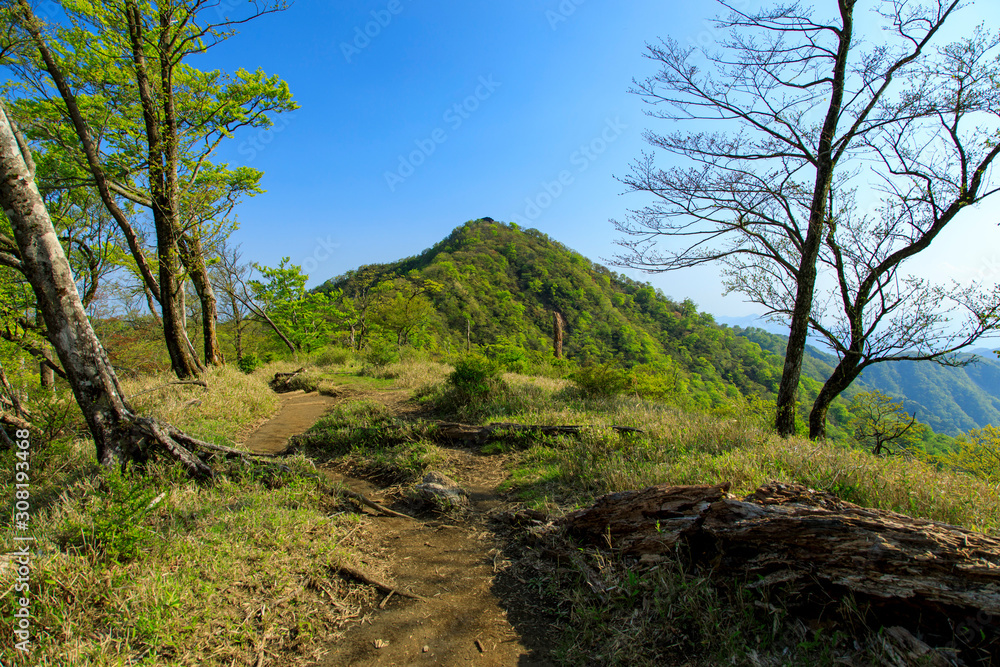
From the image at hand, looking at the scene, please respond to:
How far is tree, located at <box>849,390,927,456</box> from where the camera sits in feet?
32.6

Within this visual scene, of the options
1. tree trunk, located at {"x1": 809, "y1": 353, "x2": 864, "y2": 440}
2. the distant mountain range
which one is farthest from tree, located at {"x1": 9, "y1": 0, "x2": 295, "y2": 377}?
the distant mountain range

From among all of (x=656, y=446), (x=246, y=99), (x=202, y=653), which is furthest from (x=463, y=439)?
(x=246, y=99)

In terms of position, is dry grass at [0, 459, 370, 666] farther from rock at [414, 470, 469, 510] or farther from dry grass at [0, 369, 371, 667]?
rock at [414, 470, 469, 510]

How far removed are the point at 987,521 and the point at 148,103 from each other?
13.9m

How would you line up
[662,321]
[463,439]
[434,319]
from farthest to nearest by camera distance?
[662,321]
[434,319]
[463,439]

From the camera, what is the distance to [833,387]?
767 centimetres

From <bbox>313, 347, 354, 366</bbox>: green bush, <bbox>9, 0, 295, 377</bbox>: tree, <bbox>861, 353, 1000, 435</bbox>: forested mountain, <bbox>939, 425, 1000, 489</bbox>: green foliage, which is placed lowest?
<bbox>861, 353, 1000, 435</bbox>: forested mountain

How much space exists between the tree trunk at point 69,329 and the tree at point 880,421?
43.8 ft

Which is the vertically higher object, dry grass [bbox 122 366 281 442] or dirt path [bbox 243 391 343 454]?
dry grass [bbox 122 366 281 442]

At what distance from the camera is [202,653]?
2.14 meters

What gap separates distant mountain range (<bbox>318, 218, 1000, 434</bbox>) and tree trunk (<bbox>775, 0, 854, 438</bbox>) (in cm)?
2382

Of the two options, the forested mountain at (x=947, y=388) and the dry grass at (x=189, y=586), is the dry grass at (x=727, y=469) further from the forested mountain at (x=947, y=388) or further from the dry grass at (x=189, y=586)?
the forested mountain at (x=947, y=388)

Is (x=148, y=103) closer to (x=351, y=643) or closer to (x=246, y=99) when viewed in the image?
(x=246, y=99)

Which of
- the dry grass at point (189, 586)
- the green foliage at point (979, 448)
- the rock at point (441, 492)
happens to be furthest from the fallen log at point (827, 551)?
the green foliage at point (979, 448)
